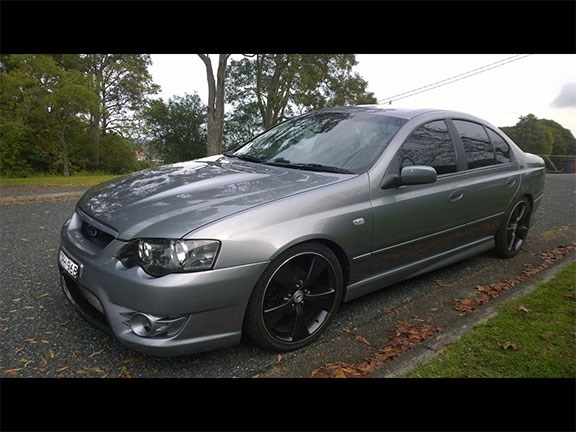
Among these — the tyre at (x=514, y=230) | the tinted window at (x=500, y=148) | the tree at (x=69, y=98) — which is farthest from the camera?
the tree at (x=69, y=98)

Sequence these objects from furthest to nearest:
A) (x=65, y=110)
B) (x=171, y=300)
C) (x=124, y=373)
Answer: (x=65, y=110) < (x=124, y=373) < (x=171, y=300)

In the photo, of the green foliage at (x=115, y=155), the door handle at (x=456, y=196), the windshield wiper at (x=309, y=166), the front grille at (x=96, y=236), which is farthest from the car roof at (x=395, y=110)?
the green foliage at (x=115, y=155)

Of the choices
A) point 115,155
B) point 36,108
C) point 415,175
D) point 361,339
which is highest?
point 36,108

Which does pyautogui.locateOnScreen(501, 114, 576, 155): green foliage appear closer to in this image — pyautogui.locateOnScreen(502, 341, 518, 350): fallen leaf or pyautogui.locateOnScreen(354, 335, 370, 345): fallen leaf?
pyautogui.locateOnScreen(502, 341, 518, 350): fallen leaf

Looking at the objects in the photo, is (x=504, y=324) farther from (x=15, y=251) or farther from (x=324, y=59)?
(x=324, y=59)

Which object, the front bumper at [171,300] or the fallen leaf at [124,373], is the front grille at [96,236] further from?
the fallen leaf at [124,373]

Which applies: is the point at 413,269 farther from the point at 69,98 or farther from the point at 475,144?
the point at 69,98

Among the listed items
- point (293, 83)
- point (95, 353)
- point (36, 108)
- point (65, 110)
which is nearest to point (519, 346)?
point (95, 353)

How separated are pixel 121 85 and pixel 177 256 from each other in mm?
25103

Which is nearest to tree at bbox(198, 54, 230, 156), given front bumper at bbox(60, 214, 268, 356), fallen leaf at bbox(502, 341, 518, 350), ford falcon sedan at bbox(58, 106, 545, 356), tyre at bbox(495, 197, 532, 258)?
ford falcon sedan at bbox(58, 106, 545, 356)

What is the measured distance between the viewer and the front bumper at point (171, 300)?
1.88 m

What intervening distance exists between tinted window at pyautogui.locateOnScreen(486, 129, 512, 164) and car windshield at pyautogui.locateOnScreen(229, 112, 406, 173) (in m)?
1.48

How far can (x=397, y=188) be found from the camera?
2746 mm

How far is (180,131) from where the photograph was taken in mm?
31828
